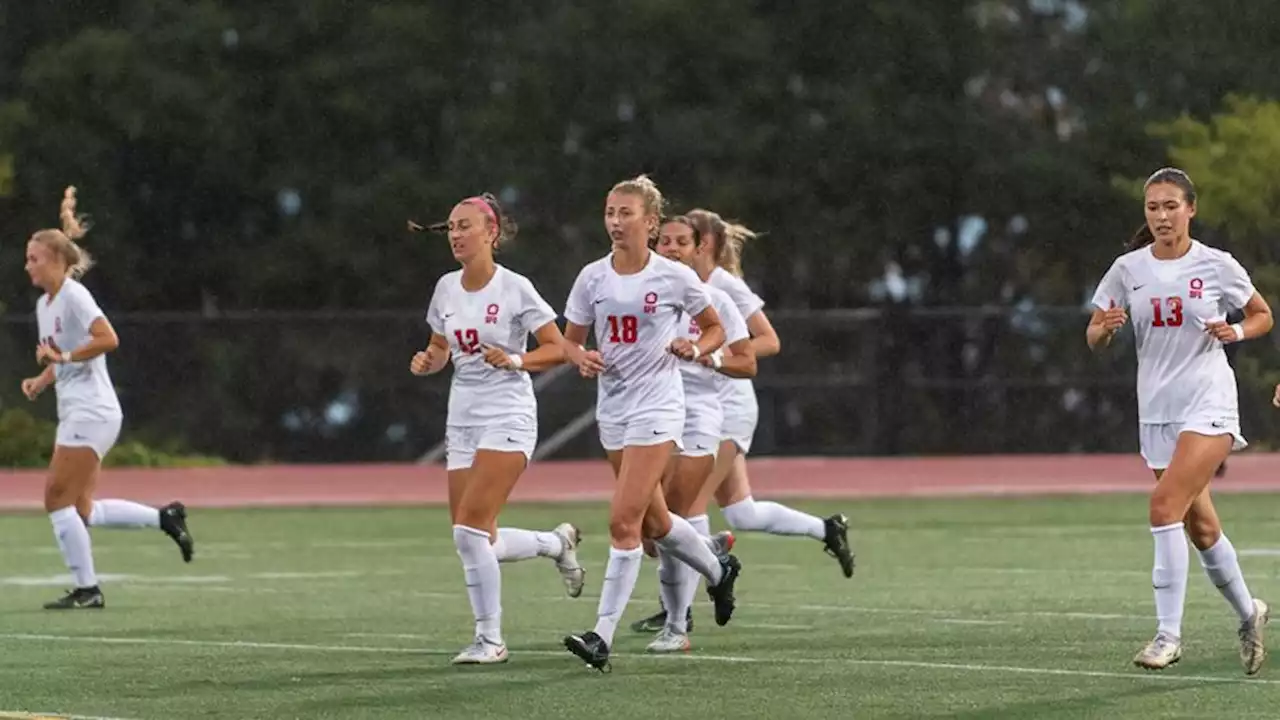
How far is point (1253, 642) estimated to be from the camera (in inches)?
460

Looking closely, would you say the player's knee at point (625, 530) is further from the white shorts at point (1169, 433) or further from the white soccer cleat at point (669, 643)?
the white shorts at point (1169, 433)

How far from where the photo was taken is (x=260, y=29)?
149ft

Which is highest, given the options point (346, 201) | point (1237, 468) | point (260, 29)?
point (260, 29)

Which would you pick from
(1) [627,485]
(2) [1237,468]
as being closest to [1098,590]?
(1) [627,485]

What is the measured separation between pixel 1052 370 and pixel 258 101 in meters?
13.6

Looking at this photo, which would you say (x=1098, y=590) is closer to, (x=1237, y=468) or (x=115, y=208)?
(x=1237, y=468)

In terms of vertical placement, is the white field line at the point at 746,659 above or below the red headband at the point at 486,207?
below

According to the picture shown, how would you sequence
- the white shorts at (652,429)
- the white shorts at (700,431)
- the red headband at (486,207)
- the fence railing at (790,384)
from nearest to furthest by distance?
the white shorts at (652,429), the red headband at (486,207), the white shorts at (700,431), the fence railing at (790,384)

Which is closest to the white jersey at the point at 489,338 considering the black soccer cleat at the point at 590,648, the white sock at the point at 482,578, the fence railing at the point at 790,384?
the white sock at the point at 482,578

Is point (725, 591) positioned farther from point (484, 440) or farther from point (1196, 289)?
point (1196, 289)

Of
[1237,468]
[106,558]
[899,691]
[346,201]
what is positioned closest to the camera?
[899,691]

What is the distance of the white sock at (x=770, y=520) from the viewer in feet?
52.5

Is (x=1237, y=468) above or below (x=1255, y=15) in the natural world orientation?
below

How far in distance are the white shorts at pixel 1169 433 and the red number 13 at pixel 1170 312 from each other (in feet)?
1.36
